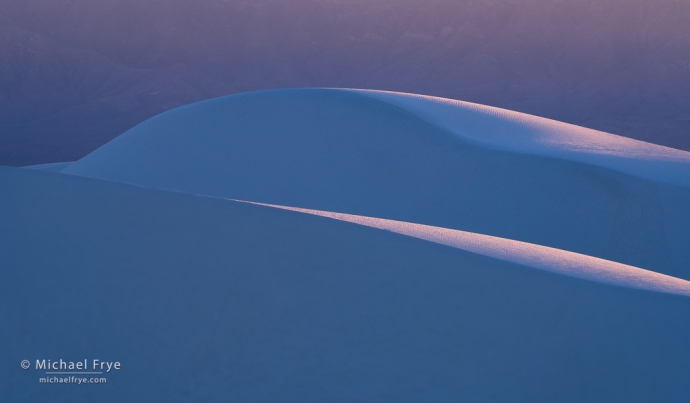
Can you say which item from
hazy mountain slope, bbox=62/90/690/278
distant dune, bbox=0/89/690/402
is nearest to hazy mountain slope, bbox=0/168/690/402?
distant dune, bbox=0/89/690/402

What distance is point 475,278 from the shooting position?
146 inches

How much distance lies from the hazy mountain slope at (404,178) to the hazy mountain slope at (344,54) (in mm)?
21645

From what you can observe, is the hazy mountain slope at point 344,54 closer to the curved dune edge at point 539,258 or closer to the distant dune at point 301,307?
the curved dune edge at point 539,258

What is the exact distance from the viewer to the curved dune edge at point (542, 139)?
27.7ft

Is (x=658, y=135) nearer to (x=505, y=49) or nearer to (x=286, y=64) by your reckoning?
(x=505, y=49)

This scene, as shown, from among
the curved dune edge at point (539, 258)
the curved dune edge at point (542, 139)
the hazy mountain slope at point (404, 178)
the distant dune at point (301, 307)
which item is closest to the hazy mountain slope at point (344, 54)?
Answer: the curved dune edge at point (542, 139)

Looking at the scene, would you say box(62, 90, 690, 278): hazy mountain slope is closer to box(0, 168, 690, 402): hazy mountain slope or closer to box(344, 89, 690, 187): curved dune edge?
box(344, 89, 690, 187): curved dune edge

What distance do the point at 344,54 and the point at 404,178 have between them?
102ft

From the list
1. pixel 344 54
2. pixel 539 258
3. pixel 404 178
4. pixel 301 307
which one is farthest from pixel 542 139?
pixel 344 54

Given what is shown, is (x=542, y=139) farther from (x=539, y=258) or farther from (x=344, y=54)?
(x=344, y=54)

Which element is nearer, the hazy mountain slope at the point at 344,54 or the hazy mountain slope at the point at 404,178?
the hazy mountain slope at the point at 404,178

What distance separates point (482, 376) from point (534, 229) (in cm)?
415

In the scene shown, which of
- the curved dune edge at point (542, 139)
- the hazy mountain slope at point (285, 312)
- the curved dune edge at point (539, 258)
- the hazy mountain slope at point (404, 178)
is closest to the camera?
the hazy mountain slope at point (285, 312)

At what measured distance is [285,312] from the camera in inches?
139
